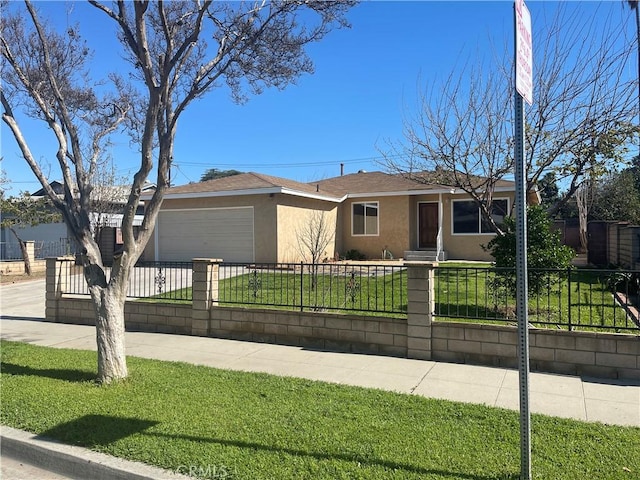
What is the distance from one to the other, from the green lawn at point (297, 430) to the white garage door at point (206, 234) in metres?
12.0

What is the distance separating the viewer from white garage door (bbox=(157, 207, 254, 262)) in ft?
57.2

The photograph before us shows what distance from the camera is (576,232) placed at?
2762cm

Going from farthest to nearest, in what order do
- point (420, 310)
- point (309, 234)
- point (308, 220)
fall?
point (308, 220) < point (309, 234) < point (420, 310)

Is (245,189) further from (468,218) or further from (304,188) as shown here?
(468,218)

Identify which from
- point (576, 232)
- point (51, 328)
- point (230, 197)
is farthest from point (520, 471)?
point (576, 232)

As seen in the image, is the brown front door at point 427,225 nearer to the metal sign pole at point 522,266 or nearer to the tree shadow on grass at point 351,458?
the tree shadow on grass at point 351,458

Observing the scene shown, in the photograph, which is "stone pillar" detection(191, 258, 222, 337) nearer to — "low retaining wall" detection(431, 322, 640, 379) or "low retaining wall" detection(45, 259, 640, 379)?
"low retaining wall" detection(45, 259, 640, 379)

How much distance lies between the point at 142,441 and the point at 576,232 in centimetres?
2911

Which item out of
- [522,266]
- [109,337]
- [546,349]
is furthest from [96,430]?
[546,349]

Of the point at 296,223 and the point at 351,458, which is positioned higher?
the point at 296,223

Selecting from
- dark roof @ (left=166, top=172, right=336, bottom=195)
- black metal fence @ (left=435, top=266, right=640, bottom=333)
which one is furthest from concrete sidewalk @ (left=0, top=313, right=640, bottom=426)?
dark roof @ (left=166, top=172, right=336, bottom=195)

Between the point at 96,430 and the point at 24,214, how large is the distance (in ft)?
60.7

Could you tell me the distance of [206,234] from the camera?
18250mm

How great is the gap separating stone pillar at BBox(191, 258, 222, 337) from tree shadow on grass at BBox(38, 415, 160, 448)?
3878 mm
